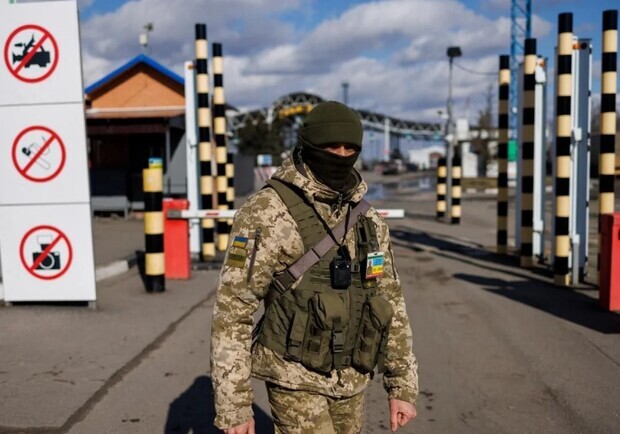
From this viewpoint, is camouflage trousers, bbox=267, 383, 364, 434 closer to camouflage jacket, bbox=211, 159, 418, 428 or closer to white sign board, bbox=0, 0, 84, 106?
camouflage jacket, bbox=211, 159, 418, 428

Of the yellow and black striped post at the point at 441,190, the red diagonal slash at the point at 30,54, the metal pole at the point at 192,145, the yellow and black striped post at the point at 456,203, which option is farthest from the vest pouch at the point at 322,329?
the yellow and black striped post at the point at 441,190

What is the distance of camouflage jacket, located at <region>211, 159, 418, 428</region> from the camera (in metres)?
2.40

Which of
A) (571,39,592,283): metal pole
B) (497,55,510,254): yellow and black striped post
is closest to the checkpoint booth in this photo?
(497,55,510,254): yellow and black striped post

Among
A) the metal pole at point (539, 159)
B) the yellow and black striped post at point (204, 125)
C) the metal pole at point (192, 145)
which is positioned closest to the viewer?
the metal pole at point (539, 159)

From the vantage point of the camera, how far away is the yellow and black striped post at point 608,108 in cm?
796

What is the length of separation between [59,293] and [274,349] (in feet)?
17.2

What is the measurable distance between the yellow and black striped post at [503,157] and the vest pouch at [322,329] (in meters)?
9.81

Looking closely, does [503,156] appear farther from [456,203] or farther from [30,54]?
[30,54]

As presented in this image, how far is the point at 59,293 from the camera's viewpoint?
23.1 feet

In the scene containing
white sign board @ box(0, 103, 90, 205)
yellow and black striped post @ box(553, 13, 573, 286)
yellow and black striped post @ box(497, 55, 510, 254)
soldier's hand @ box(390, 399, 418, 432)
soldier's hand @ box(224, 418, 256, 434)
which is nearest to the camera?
soldier's hand @ box(224, 418, 256, 434)

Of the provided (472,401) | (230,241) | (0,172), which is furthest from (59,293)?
(230,241)

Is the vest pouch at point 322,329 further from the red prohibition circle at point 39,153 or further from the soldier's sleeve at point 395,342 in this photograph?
the red prohibition circle at point 39,153

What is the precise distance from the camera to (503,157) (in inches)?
477

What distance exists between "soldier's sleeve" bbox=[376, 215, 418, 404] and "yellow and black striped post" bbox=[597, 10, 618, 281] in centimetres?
603
